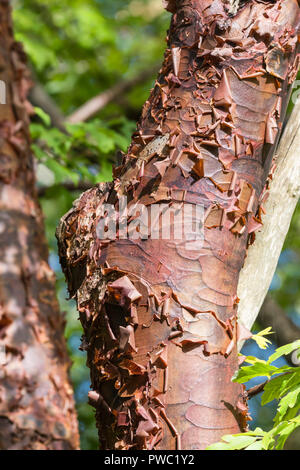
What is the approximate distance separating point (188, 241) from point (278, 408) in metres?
0.47

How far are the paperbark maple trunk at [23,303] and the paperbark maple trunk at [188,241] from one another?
0.37 meters

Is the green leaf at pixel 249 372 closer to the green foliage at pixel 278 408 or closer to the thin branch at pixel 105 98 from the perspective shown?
the green foliage at pixel 278 408

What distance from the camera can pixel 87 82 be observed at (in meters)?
5.54

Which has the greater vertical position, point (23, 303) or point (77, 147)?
point (77, 147)

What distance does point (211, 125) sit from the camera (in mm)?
1366

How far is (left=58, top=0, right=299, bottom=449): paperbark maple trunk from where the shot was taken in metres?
1.25

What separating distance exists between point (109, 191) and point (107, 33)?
3.84 metres

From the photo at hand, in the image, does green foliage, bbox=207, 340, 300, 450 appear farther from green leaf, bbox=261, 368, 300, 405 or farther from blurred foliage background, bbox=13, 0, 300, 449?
blurred foliage background, bbox=13, 0, 300, 449

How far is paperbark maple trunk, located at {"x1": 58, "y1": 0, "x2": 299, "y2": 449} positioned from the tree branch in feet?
0.93

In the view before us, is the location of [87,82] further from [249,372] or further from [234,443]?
[234,443]

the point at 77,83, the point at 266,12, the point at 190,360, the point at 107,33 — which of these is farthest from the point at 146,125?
the point at 77,83

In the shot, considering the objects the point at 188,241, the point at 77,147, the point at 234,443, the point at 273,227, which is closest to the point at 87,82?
the point at 77,147

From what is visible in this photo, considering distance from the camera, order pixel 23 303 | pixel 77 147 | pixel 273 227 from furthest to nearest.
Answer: pixel 77 147 < pixel 273 227 < pixel 23 303

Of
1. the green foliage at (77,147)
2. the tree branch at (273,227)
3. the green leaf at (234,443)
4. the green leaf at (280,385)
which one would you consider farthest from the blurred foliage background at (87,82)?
the green leaf at (234,443)
